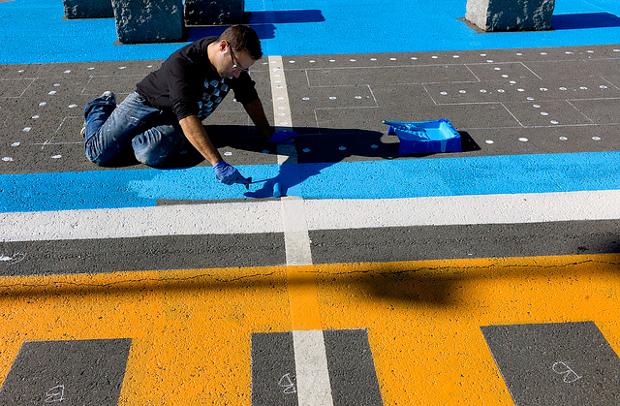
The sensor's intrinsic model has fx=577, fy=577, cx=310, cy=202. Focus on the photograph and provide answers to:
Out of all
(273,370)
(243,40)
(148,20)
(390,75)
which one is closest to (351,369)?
(273,370)

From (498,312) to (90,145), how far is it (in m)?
3.48

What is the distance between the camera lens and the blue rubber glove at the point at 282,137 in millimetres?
5188

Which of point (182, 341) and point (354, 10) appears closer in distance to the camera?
point (182, 341)

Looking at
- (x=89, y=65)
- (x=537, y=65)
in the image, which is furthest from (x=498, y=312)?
(x=89, y=65)

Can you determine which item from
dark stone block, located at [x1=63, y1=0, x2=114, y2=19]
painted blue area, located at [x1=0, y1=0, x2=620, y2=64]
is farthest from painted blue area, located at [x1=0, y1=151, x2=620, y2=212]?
dark stone block, located at [x1=63, y1=0, x2=114, y2=19]

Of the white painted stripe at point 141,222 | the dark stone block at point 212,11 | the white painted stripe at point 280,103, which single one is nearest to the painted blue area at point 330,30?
the dark stone block at point 212,11

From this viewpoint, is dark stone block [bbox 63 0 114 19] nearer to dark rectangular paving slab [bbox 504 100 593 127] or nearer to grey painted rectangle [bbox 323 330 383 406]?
dark rectangular paving slab [bbox 504 100 593 127]

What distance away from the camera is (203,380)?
2.82 m

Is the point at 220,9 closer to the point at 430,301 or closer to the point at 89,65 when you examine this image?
the point at 89,65

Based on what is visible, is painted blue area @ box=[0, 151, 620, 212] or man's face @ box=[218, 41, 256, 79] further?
painted blue area @ box=[0, 151, 620, 212]

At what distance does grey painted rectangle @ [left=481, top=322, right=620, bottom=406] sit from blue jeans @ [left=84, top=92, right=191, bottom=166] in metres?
2.88

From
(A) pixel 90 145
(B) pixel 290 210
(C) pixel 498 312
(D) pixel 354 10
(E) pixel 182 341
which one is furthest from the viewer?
(D) pixel 354 10

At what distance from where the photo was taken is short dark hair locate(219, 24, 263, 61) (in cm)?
403

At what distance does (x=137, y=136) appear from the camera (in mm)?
4734
